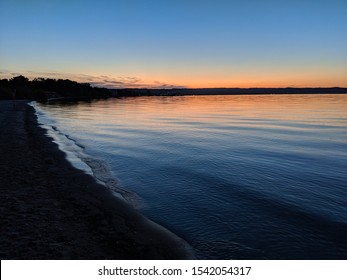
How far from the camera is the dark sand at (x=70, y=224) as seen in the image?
577cm

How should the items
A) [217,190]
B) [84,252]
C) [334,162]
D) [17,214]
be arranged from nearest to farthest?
[84,252], [17,214], [217,190], [334,162]

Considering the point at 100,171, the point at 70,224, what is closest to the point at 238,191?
the point at 70,224

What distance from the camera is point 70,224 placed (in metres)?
7.01

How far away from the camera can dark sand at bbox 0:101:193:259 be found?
5.77 meters

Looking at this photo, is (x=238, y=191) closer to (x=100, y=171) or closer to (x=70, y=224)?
(x=70, y=224)

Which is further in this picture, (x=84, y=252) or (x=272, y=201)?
(x=272, y=201)

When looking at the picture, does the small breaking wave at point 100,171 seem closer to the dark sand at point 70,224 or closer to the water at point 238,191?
the water at point 238,191

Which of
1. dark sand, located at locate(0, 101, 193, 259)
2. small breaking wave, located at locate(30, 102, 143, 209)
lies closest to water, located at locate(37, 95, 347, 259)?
small breaking wave, located at locate(30, 102, 143, 209)

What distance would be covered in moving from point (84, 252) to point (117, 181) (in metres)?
6.30

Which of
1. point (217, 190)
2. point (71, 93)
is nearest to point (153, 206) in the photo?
point (217, 190)

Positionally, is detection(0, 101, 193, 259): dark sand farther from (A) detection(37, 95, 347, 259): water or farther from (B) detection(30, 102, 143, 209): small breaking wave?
(A) detection(37, 95, 347, 259): water

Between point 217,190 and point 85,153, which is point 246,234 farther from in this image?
point 85,153

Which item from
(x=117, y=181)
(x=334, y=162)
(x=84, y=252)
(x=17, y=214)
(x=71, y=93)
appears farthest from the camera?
(x=71, y=93)
